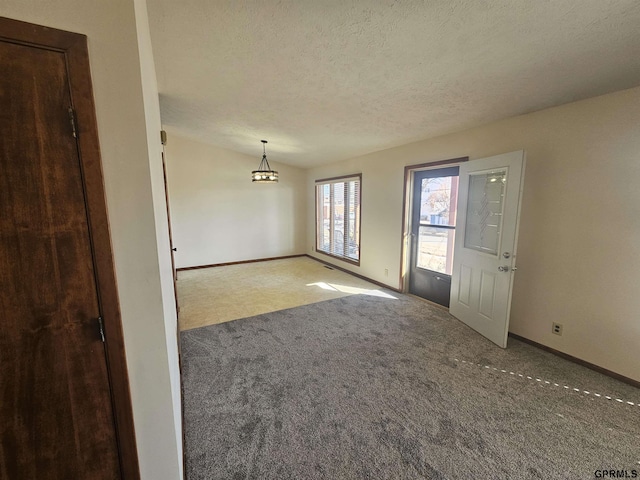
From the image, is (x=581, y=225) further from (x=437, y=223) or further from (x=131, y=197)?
(x=131, y=197)

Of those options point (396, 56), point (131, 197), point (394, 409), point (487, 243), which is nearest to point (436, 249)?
point (487, 243)

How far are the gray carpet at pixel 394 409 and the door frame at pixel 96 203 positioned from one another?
70cm

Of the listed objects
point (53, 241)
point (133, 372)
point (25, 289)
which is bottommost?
point (133, 372)

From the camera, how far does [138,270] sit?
3.36 ft

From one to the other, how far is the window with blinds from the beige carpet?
52 cm

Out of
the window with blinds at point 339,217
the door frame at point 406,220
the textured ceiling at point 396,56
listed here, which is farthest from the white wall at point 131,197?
the window with blinds at point 339,217

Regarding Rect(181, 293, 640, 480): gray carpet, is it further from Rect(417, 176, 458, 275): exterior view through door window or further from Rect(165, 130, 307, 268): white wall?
Rect(165, 130, 307, 268): white wall

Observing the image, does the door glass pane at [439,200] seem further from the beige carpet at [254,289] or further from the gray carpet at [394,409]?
the gray carpet at [394,409]

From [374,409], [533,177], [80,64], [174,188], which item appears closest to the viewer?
[80,64]

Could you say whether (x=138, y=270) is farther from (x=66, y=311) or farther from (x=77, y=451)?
(x=77, y=451)

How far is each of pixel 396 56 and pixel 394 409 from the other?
2.53 meters

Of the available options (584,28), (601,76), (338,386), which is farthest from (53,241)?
(601,76)

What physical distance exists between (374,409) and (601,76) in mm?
2892

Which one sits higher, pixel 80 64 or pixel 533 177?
pixel 80 64
